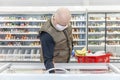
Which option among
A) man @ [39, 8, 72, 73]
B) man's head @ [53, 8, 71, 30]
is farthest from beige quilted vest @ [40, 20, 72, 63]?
man's head @ [53, 8, 71, 30]

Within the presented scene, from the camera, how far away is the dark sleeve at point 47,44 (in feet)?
8.81

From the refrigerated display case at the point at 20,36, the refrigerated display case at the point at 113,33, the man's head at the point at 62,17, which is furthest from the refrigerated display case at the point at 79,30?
the man's head at the point at 62,17

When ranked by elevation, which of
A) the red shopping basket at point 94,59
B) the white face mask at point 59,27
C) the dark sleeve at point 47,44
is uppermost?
the white face mask at point 59,27

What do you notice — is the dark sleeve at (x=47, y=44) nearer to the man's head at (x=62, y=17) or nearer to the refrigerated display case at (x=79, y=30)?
the man's head at (x=62, y=17)

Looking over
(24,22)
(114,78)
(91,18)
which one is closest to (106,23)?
(91,18)

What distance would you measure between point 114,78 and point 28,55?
7.41 meters

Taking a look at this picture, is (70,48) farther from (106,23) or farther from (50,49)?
(106,23)

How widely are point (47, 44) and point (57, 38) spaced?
0.19 m

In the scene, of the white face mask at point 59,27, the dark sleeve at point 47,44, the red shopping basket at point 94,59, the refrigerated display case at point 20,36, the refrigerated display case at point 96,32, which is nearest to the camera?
the dark sleeve at point 47,44

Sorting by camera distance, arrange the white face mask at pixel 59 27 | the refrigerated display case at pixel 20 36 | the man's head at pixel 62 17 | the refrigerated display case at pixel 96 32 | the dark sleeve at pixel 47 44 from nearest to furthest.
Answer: the man's head at pixel 62 17, the dark sleeve at pixel 47 44, the white face mask at pixel 59 27, the refrigerated display case at pixel 96 32, the refrigerated display case at pixel 20 36

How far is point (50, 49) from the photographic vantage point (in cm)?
274

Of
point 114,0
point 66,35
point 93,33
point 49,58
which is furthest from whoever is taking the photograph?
point 114,0

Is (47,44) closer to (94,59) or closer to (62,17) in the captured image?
(62,17)

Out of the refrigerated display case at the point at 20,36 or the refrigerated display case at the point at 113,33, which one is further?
the refrigerated display case at the point at 20,36
